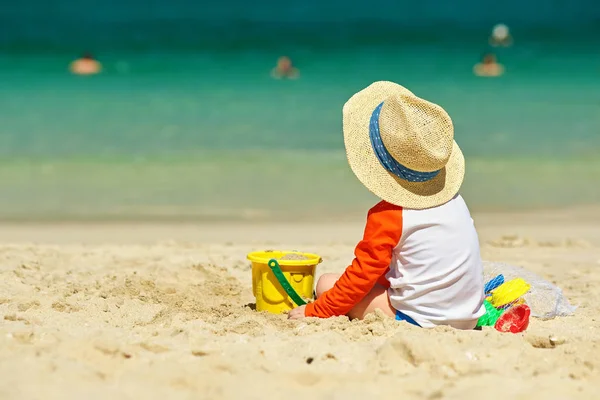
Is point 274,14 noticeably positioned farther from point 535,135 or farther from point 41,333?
point 41,333

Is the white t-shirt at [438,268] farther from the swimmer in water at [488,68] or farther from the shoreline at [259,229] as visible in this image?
the swimmer in water at [488,68]

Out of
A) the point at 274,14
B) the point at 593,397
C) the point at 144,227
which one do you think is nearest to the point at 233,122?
the point at 144,227

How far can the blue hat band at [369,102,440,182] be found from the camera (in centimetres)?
289

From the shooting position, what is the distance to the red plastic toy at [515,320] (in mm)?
3099

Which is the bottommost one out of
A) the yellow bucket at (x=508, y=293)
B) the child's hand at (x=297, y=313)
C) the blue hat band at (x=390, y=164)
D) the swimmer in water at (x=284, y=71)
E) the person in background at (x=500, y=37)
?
the child's hand at (x=297, y=313)

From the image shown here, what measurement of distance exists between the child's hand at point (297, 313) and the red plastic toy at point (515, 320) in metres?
0.78

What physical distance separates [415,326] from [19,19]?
21537mm

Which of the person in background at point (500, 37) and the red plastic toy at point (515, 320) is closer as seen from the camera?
the red plastic toy at point (515, 320)

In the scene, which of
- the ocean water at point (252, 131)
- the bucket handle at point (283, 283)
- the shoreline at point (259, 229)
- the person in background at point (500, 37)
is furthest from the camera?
the person in background at point (500, 37)

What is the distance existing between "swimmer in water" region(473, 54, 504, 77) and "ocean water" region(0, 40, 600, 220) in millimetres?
280

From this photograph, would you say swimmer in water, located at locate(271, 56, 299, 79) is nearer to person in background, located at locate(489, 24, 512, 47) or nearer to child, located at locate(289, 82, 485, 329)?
person in background, located at locate(489, 24, 512, 47)

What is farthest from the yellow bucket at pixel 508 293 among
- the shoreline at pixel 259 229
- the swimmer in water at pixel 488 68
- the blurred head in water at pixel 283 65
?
the swimmer in water at pixel 488 68

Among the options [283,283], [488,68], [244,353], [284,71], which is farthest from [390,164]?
[488,68]

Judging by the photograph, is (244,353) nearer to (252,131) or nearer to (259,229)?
(259,229)
